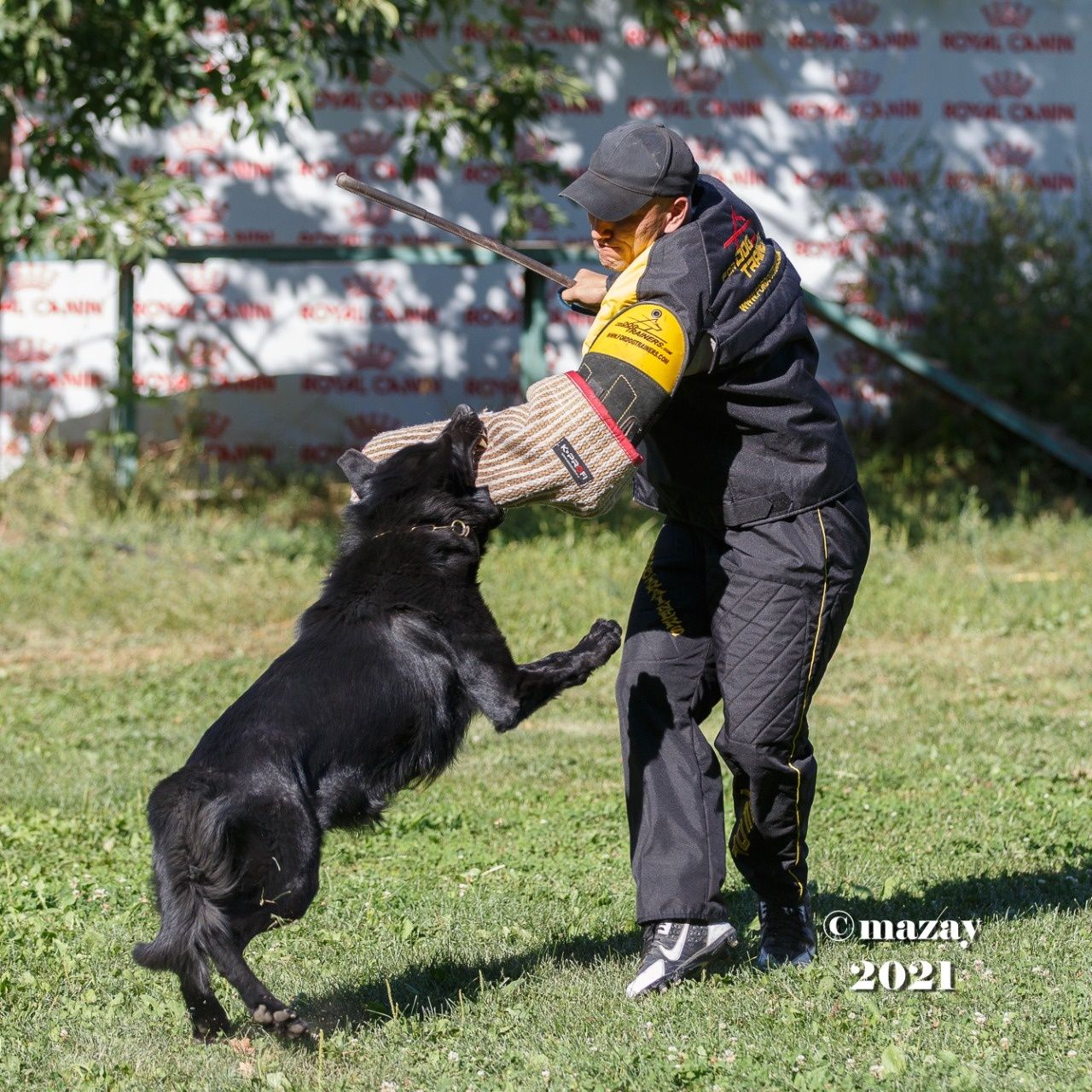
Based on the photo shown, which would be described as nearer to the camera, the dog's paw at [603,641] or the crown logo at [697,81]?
the dog's paw at [603,641]

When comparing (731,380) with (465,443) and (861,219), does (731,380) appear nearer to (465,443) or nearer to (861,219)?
(465,443)

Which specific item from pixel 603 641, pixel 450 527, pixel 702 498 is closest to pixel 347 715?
pixel 450 527

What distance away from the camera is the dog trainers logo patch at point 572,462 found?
10.2 feet

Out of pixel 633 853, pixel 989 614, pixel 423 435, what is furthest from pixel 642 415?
pixel 989 614

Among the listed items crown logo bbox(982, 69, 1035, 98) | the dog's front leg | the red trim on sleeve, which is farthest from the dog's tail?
crown logo bbox(982, 69, 1035, 98)

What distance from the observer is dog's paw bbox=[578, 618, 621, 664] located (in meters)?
3.62

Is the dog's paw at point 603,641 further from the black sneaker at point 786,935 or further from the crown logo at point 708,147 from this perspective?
the crown logo at point 708,147

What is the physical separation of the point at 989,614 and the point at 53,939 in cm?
605

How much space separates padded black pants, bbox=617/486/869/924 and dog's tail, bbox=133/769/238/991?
1.15 m

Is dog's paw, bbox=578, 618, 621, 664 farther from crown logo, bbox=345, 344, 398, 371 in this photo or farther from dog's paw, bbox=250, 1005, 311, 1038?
crown logo, bbox=345, 344, 398, 371

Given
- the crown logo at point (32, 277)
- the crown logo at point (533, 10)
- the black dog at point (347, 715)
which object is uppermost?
the crown logo at point (533, 10)

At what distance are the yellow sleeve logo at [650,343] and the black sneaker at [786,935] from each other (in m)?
1.62

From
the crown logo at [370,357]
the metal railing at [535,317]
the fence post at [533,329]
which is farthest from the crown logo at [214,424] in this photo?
the fence post at [533,329]

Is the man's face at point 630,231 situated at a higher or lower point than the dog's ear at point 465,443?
higher
